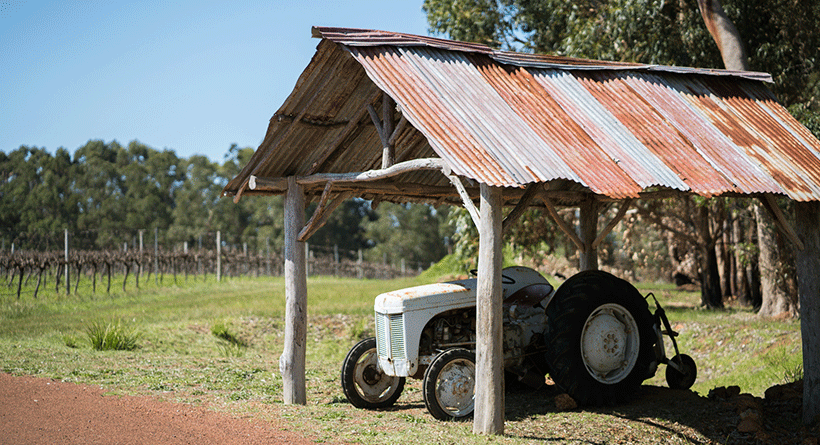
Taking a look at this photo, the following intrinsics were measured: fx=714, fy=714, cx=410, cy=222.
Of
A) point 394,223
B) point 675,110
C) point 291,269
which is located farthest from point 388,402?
point 394,223

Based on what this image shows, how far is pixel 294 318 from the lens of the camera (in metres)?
8.45

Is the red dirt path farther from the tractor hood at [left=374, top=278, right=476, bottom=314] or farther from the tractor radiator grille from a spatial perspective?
the tractor hood at [left=374, top=278, right=476, bottom=314]

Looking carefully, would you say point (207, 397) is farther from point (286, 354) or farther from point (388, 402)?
point (388, 402)

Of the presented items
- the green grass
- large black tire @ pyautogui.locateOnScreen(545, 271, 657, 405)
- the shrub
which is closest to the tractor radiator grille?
the green grass

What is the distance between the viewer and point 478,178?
20.3ft

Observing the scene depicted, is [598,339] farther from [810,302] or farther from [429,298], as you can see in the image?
[810,302]

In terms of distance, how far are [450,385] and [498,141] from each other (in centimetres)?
254

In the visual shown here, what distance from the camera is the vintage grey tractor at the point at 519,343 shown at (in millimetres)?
7430

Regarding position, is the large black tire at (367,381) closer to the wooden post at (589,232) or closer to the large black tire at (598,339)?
the large black tire at (598,339)

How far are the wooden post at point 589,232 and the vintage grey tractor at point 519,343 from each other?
6.31 feet

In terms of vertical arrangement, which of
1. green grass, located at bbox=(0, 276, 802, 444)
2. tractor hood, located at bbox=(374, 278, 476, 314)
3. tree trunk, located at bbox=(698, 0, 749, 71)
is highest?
tree trunk, located at bbox=(698, 0, 749, 71)

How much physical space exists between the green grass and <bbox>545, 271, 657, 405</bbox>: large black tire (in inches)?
17.7

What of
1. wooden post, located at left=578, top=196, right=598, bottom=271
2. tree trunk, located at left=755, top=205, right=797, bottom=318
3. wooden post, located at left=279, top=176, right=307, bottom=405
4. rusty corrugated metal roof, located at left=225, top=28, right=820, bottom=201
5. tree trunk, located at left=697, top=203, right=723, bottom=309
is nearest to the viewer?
rusty corrugated metal roof, located at left=225, top=28, right=820, bottom=201

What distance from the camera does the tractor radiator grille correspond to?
24.9 feet
